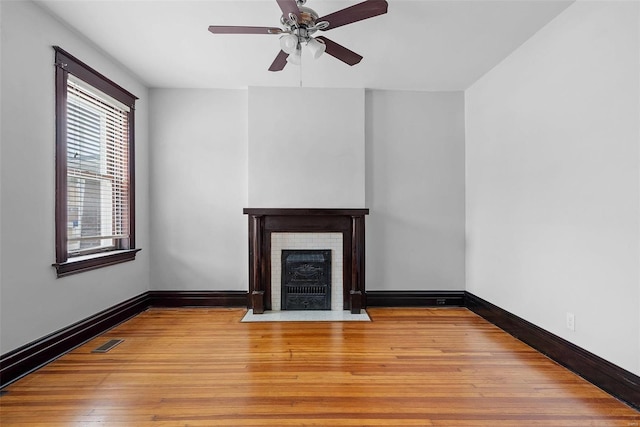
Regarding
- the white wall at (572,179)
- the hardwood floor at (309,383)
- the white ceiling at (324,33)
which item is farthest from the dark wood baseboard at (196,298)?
the white wall at (572,179)

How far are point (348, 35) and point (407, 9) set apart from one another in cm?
53

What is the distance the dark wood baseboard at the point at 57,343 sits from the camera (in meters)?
2.17

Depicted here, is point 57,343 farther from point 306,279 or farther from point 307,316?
point 306,279

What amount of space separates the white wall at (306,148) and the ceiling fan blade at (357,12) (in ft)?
5.71

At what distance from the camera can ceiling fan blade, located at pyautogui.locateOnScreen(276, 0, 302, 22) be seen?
1924mm

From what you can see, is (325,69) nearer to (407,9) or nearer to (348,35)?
(348,35)

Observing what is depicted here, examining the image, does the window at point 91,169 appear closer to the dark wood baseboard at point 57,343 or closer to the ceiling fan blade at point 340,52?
the dark wood baseboard at point 57,343

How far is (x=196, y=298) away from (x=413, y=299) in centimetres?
266

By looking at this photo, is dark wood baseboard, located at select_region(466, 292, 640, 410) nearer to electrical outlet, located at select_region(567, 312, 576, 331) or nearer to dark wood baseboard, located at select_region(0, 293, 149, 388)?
electrical outlet, located at select_region(567, 312, 576, 331)

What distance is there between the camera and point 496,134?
3346 mm

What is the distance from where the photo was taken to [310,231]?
3.84 m

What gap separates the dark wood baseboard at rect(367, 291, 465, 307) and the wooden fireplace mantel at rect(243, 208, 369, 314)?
246mm

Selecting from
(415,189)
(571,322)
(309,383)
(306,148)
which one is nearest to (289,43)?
(306,148)

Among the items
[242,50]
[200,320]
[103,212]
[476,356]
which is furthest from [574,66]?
[103,212]
